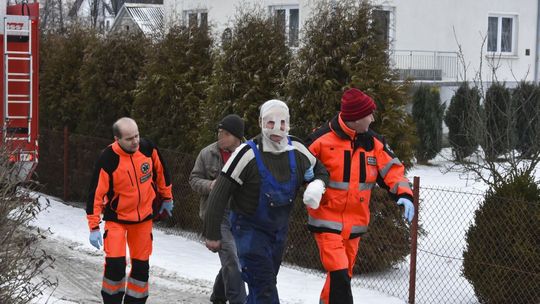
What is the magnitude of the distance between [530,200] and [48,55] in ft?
39.6

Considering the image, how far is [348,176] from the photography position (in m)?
6.88

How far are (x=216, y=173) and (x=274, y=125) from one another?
1897mm

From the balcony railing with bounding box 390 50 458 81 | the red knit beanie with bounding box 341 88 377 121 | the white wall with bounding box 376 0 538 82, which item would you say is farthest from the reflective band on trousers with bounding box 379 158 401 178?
the balcony railing with bounding box 390 50 458 81

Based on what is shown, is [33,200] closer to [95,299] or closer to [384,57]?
[95,299]

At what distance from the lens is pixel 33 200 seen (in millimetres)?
6230

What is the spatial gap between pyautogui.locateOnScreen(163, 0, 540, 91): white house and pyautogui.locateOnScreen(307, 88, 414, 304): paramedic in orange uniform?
1861 centimetres

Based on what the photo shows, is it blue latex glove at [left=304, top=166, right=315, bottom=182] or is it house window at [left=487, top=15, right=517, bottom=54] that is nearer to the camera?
blue latex glove at [left=304, top=166, right=315, bottom=182]

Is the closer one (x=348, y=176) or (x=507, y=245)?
(x=348, y=176)

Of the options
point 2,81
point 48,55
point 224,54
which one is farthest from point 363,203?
point 48,55

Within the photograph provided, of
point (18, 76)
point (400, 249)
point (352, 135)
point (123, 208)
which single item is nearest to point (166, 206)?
point (123, 208)

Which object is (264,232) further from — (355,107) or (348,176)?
(355,107)

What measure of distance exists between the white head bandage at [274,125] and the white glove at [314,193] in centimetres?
37

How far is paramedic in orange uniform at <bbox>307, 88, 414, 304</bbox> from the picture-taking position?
6824 millimetres

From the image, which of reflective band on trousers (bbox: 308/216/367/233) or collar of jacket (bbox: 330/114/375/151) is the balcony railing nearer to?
collar of jacket (bbox: 330/114/375/151)
